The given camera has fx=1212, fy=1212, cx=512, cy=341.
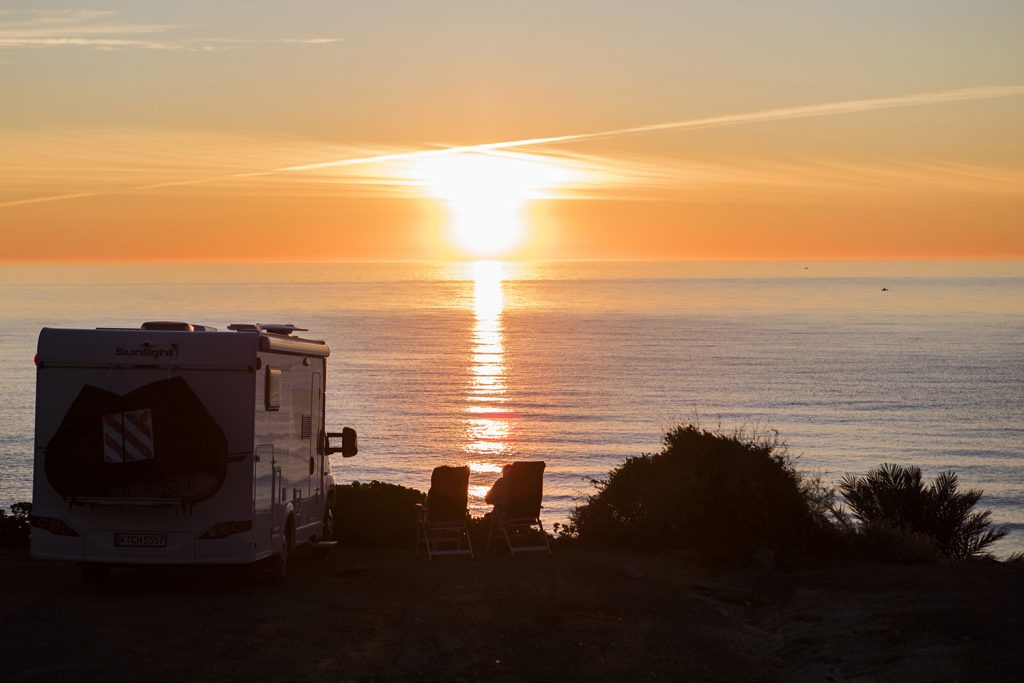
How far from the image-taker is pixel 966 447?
5775cm

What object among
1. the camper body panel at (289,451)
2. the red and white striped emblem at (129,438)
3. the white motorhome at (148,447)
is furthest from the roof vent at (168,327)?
the red and white striped emblem at (129,438)

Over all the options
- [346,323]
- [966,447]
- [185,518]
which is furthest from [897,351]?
[185,518]

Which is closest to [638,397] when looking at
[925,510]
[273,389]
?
[925,510]

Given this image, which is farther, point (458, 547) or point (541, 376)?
point (541, 376)

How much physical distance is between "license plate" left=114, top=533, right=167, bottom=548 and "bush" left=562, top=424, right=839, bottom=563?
6600 millimetres

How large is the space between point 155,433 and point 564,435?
49.9 meters

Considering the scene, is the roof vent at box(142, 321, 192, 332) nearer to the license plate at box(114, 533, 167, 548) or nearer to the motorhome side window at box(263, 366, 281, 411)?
the motorhome side window at box(263, 366, 281, 411)

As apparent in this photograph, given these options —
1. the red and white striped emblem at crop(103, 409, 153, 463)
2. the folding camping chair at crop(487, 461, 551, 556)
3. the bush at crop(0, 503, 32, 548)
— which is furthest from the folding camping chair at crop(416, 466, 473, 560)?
the bush at crop(0, 503, 32, 548)

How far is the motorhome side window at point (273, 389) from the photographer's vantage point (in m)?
12.6

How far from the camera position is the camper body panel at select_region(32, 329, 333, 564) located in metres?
12.0

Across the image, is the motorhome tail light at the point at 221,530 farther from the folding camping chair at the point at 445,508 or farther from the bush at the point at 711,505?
the bush at the point at 711,505

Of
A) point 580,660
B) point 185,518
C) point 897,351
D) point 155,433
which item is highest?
point 897,351

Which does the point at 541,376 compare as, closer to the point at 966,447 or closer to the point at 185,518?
the point at 966,447

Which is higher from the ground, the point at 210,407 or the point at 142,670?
the point at 210,407
